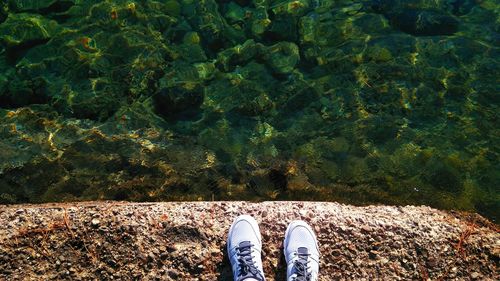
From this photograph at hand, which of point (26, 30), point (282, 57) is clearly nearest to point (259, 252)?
point (282, 57)

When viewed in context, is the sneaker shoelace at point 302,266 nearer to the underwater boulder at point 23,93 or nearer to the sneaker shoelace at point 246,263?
the sneaker shoelace at point 246,263

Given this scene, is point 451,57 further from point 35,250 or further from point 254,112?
point 35,250

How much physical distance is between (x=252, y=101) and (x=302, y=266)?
2.16 metres

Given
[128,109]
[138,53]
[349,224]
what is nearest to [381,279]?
[349,224]

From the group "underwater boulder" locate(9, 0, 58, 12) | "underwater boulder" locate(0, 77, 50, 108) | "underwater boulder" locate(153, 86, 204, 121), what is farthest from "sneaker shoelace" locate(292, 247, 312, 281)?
"underwater boulder" locate(9, 0, 58, 12)

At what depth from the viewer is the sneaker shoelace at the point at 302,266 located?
12.9 ft

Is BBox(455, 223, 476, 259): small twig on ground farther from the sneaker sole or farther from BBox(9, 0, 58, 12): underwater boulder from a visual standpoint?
BBox(9, 0, 58, 12): underwater boulder

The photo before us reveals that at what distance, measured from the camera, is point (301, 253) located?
3961 millimetres

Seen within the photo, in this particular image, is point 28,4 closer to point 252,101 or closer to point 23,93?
point 23,93

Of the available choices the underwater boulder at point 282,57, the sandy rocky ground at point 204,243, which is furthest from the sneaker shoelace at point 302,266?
the underwater boulder at point 282,57

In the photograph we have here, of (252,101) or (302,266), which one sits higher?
(252,101)

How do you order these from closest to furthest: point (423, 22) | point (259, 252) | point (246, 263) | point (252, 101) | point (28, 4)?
point (246, 263)
point (259, 252)
point (252, 101)
point (423, 22)
point (28, 4)

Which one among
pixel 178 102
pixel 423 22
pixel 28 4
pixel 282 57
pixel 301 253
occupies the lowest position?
pixel 301 253

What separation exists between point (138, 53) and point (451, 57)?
12.4ft
